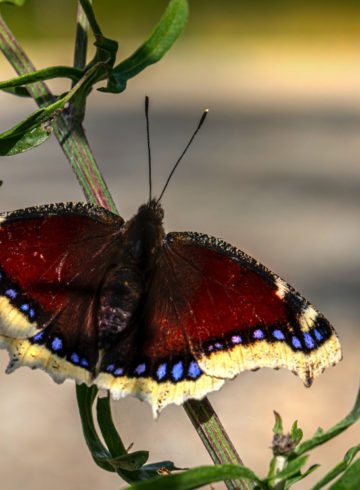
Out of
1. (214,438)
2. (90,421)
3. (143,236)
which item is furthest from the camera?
(143,236)

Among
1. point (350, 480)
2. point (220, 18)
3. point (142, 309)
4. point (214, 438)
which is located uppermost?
point (220, 18)

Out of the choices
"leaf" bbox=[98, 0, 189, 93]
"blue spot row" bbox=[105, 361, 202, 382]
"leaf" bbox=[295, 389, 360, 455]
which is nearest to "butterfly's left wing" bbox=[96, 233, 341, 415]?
"blue spot row" bbox=[105, 361, 202, 382]

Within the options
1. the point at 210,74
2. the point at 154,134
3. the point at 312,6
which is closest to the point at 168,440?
the point at 154,134

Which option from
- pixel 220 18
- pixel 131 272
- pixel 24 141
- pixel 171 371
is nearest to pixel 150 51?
Result: pixel 24 141

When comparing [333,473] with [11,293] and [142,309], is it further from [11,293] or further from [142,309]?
[11,293]

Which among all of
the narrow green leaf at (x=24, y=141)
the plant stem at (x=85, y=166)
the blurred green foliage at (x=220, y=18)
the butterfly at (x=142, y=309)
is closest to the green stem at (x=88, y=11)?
the plant stem at (x=85, y=166)

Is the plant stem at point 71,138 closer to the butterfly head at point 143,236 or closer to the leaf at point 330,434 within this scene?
the butterfly head at point 143,236

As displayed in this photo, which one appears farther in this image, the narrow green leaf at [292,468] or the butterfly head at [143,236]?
the butterfly head at [143,236]
